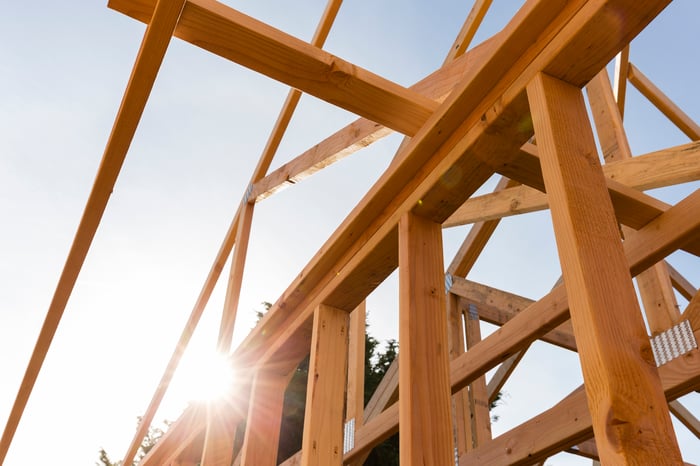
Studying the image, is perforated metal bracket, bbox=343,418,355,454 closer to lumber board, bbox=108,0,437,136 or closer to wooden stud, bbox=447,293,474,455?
wooden stud, bbox=447,293,474,455

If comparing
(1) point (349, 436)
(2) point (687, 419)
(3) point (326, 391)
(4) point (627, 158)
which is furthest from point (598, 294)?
(2) point (687, 419)

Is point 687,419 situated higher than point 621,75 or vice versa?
point 621,75

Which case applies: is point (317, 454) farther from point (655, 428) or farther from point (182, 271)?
point (182, 271)

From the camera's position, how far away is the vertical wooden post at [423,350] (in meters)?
1.44

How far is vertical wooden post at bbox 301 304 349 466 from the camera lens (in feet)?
6.28

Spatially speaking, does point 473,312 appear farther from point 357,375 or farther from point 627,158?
point 627,158

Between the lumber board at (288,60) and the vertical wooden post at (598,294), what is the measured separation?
17.3 inches

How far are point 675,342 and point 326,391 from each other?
6.72 feet

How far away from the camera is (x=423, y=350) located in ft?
5.18

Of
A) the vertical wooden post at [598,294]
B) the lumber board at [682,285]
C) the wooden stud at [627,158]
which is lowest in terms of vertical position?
the vertical wooden post at [598,294]

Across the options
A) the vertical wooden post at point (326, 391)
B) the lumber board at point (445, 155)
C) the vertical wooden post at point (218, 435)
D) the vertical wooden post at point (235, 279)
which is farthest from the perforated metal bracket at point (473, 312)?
the vertical wooden post at point (326, 391)

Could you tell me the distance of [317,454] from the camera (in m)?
1.90

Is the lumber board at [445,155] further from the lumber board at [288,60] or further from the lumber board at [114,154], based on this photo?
the lumber board at [114,154]

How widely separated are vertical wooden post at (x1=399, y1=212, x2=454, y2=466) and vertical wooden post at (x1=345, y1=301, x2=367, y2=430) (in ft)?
10.2
